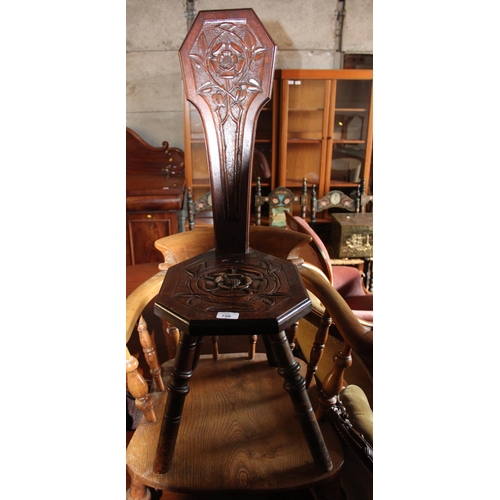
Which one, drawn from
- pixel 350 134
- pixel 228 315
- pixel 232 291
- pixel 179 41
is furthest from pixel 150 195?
pixel 228 315

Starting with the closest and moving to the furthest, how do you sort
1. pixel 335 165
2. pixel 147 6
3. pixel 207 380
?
pixel 207 380, pixel 147 6, pixel 335 165

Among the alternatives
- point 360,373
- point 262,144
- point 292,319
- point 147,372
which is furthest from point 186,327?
point 262,144

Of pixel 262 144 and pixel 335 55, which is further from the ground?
pixel 335 55

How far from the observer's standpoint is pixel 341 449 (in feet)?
3.27

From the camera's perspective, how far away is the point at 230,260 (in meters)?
1.08

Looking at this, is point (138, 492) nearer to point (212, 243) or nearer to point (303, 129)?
point (212, 243)

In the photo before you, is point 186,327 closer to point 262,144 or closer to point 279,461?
point 279,461

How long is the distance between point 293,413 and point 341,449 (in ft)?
0.57

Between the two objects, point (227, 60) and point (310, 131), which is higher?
point (310, 131)

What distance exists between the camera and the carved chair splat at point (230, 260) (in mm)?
812

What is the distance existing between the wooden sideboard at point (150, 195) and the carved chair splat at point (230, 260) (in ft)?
6.35

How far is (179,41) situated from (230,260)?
2.87 metres

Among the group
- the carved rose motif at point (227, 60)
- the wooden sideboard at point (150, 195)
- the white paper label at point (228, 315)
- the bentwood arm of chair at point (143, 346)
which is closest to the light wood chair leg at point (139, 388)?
the bentwood arm of chair at point (143, 346)

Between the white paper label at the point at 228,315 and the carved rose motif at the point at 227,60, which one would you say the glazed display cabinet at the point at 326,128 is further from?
the white paper label at the point at 228,315
